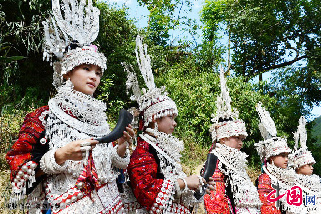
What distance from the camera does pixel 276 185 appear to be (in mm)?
4977

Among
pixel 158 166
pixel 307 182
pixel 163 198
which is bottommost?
pixel 307 182

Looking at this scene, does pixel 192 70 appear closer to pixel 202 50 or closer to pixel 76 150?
pixel 202 50

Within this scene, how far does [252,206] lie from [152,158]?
1749 mm

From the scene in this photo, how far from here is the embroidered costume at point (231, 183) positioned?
361 centimetres

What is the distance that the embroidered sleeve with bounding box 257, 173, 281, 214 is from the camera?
444cm

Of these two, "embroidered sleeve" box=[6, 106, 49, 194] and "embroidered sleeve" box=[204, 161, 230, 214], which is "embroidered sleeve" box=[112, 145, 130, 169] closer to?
"embroidered sleeve" box=[6, 106, 49, 194]

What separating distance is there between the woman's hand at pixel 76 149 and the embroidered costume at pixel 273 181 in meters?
3.38

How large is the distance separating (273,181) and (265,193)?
0.44 m

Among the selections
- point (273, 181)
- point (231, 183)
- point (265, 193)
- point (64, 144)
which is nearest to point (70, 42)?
point (64, 144)

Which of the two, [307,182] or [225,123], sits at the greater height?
[225,123]

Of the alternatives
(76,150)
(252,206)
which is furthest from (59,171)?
(252,206)

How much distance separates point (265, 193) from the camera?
4598 mm

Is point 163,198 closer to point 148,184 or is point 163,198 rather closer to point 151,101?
point 148,184

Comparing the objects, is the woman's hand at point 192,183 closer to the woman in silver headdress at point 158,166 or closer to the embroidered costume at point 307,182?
the woman in silver headdress at point 158,166
